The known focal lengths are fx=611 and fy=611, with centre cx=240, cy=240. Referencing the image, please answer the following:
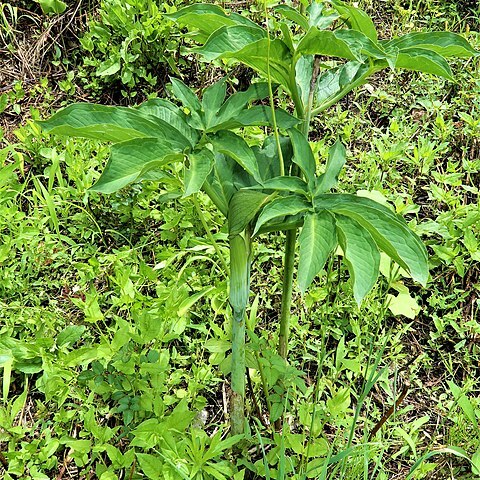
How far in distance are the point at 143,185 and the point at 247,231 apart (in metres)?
1.27

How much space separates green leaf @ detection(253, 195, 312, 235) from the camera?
144 centimetres

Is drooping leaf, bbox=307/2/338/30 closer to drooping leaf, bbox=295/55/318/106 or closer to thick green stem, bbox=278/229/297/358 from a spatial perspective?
drooping leaf, bbox=295/55/318/106

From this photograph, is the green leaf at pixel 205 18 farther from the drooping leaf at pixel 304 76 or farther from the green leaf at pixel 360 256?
the green leaf at pixel 360 256

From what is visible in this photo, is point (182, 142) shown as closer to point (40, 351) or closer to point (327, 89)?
point (327, 89)

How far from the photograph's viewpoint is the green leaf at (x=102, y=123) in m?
1.48

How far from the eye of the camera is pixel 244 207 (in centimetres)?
155

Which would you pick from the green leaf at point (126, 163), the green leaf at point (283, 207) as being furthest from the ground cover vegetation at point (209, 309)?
the green leaf at point (126, 163)

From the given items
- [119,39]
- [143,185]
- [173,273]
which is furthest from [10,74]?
[173,273]

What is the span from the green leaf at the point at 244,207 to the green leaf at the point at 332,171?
0.16 metres

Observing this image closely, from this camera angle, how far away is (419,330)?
2533mm

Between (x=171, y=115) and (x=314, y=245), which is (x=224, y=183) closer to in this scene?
(x=171, y=115)

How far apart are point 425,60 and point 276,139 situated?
0.42m

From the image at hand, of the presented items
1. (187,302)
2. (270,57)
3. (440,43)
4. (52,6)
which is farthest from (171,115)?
(52,6)

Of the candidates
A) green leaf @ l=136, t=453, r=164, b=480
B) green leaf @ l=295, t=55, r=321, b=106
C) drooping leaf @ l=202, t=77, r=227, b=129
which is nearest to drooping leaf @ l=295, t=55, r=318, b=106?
green leaf @ l=295, t=55, r=321, b=106
